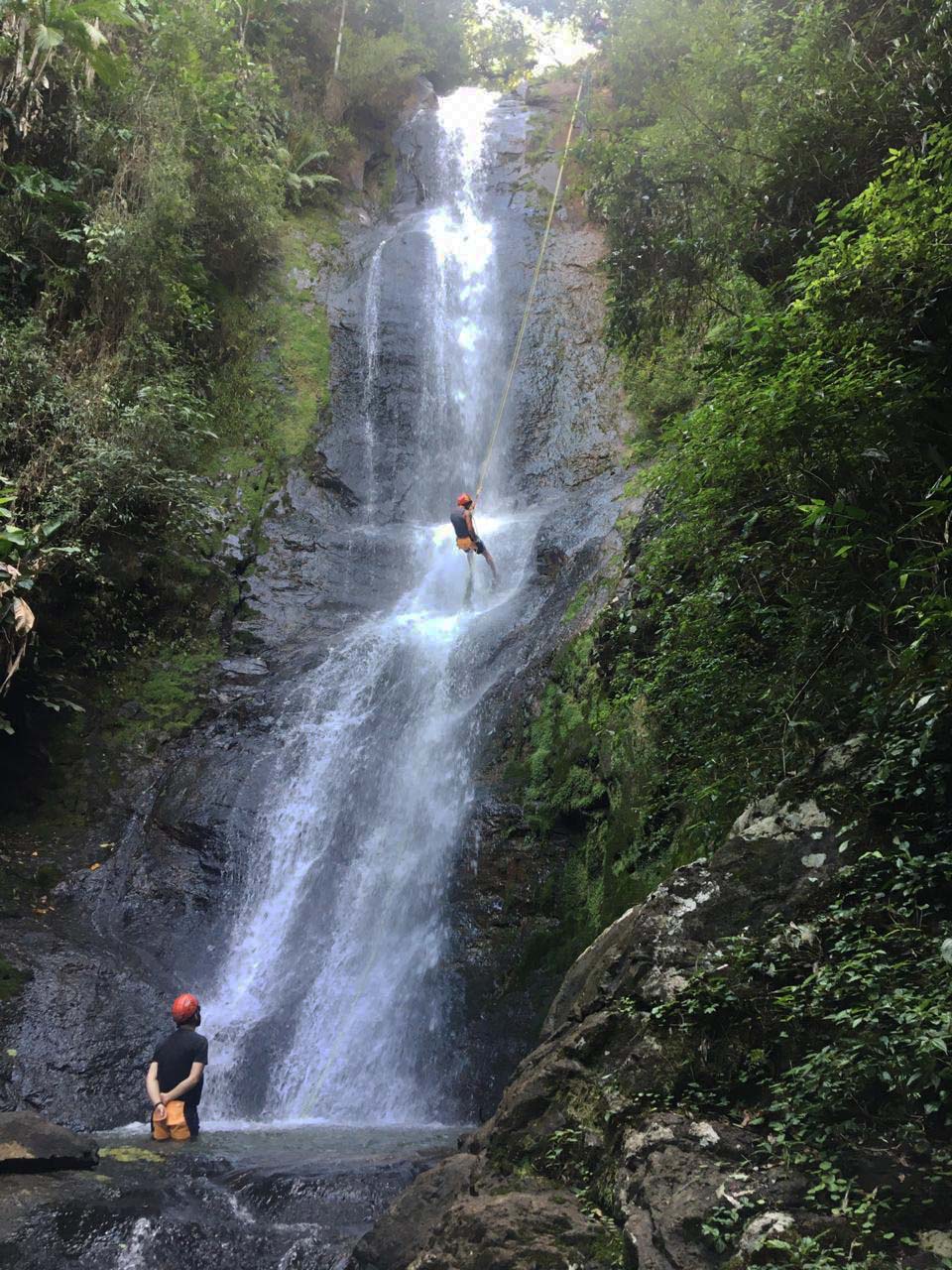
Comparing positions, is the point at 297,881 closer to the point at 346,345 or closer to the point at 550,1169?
the point at 550,1169

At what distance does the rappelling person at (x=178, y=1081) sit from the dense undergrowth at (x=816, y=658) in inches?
123

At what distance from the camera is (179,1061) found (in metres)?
6.59

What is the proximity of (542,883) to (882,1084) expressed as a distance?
565 centimetres

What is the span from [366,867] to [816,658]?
20.1 ft

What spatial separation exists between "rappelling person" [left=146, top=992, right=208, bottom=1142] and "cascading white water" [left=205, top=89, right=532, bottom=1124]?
118cm

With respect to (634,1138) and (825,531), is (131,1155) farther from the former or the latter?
(825,531)

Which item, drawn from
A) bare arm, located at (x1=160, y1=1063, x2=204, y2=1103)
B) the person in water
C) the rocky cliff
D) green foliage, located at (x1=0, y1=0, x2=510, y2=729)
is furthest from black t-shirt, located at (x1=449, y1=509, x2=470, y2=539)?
the rocky cliff

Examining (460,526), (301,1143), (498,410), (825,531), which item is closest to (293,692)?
(460,526)

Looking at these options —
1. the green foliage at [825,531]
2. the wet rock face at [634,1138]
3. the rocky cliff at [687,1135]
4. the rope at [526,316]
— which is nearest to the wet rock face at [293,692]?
the rope at [526,316]

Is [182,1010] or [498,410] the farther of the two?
[498,410]

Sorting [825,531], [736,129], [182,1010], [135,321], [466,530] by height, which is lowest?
[182,1010]

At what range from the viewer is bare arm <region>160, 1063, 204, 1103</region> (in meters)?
6.48

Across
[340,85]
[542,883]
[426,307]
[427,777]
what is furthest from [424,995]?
[340,85]

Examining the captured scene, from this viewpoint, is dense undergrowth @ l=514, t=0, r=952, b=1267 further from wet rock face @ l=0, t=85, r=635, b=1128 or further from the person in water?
the person in water
